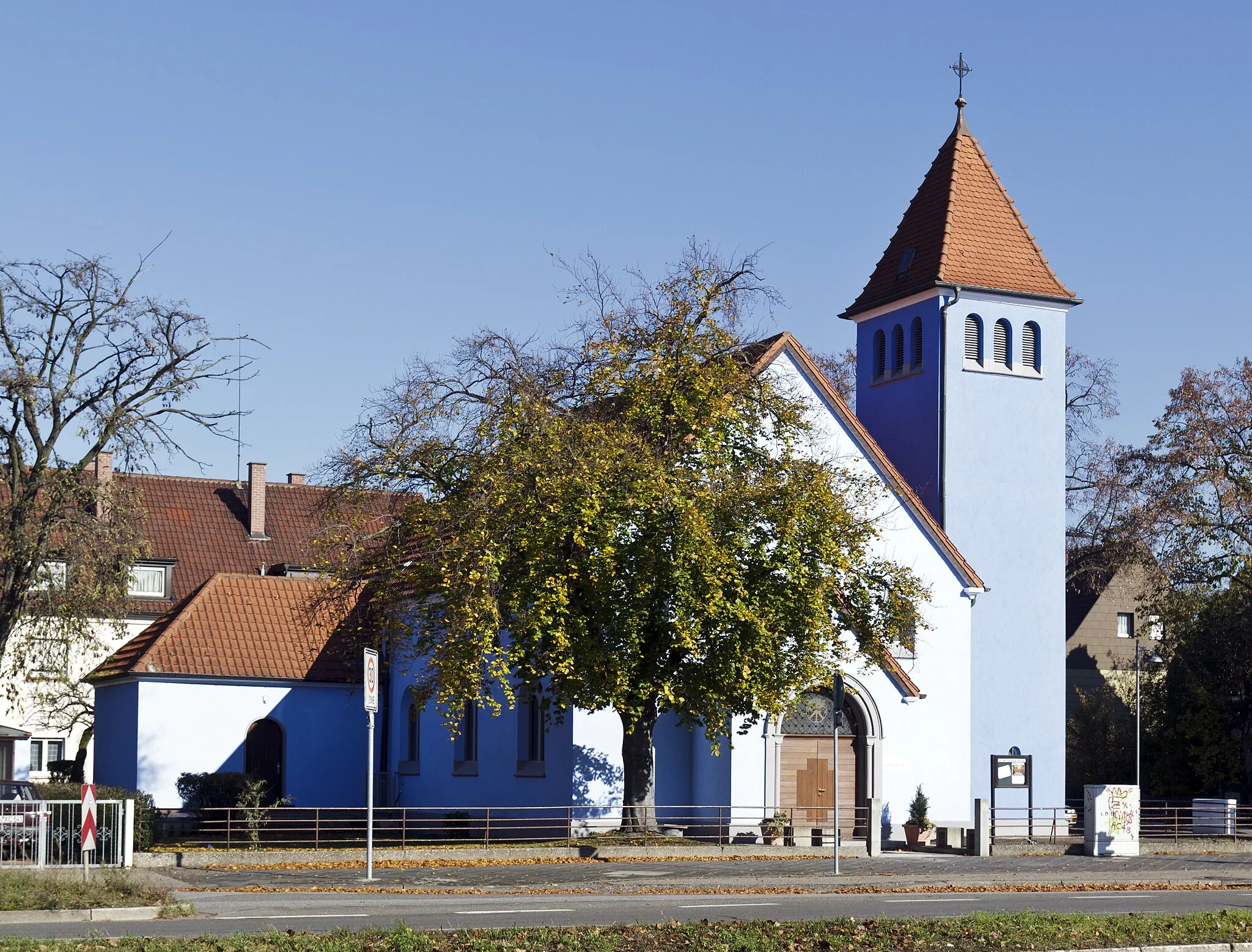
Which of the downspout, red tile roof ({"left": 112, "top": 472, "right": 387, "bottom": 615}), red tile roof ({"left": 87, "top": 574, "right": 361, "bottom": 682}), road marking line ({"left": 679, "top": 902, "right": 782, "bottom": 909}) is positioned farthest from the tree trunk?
red tile roof ({"left": 112, "top": 472, "right": 387, "bottom": 615})

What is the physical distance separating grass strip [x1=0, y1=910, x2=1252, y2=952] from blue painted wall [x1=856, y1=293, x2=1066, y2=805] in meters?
24.6

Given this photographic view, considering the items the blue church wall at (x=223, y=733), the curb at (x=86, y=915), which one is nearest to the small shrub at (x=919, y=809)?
the blue church wall at (x=223, y=733)

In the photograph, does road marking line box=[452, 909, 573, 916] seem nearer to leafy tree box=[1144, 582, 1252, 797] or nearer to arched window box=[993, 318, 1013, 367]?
arched window box=[993, 318, 1013, 367]

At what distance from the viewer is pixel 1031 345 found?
141ft

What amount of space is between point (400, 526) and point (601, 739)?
6754 millimetres

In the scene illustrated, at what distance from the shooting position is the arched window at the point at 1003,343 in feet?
139

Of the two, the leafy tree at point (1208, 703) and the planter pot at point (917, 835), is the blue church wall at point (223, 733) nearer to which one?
the planter pot at point (917, 835)

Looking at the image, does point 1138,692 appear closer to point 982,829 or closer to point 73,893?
point 982,829

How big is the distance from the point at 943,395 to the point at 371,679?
2395cm

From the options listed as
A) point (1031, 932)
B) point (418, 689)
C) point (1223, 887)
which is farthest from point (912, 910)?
point (418, 689)

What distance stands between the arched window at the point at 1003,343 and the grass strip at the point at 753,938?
27154 mm

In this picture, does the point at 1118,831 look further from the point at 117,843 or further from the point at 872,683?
the point at 117,843

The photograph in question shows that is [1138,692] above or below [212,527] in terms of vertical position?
below

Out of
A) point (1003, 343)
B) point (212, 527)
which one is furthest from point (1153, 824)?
point (212, 527)
